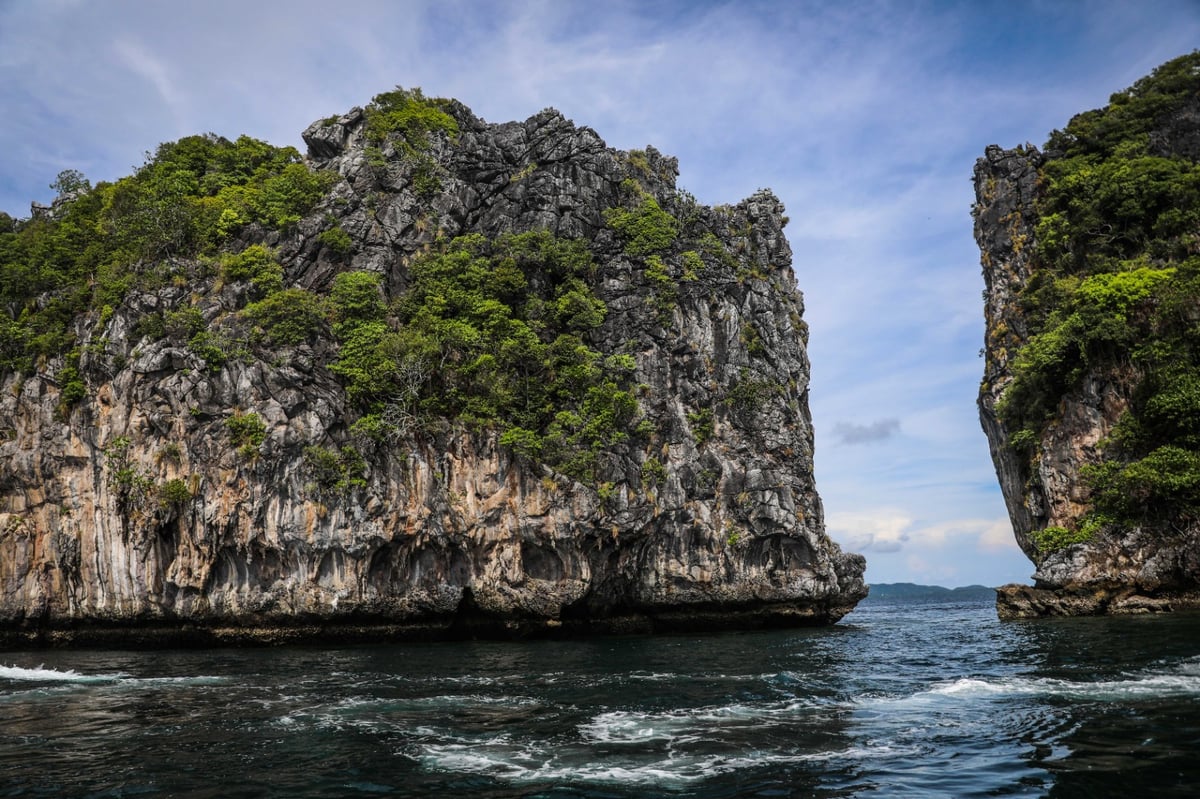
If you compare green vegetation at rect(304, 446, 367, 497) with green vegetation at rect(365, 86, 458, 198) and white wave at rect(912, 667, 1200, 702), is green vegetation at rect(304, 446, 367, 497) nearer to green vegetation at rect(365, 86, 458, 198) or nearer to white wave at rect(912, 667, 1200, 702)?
green vegetation at rect(365, 86, 458, 198)

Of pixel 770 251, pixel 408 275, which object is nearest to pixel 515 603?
pixel 408 275

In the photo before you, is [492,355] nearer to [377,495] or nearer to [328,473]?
[377,495]

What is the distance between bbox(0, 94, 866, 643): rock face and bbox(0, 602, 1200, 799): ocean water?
23.4 feet

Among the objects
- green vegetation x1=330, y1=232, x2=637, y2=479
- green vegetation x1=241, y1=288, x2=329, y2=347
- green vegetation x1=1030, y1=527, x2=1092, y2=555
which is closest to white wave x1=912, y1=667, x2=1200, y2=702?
green vegetation x1=1030, y1=527, x2=1092, y2=555

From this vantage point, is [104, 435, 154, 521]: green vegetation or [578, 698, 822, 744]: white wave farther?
[104, 435, 154, 521]: green vegetation

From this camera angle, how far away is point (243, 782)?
1100 cm

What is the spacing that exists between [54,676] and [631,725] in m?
Answer: 20.2

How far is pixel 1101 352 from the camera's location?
121 feet

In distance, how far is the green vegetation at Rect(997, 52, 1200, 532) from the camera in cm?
3334

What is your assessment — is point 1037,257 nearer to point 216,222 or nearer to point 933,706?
point 933,706

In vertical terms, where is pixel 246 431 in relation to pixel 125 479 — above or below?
above

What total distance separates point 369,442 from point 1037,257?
43.2 m

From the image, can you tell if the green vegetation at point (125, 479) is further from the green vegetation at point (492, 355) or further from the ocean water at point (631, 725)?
the green vegetation at point (492, 355)

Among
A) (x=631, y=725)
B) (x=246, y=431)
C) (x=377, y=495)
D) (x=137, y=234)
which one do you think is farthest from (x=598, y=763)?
(x=137, y=234)
